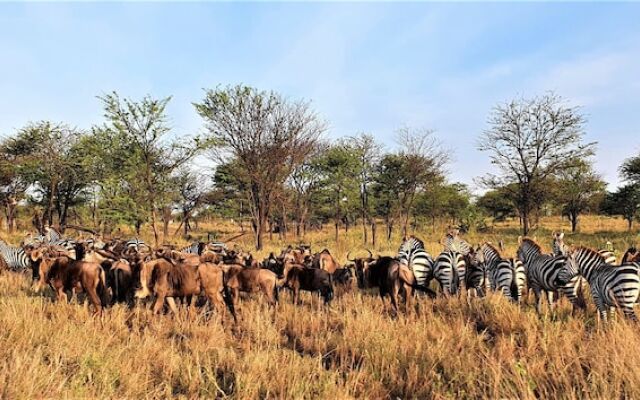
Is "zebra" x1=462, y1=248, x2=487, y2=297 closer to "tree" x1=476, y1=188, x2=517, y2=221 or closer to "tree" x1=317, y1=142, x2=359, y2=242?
"tree" x1=317, y1=142, x2=359, y2=242

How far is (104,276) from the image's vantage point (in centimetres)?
753

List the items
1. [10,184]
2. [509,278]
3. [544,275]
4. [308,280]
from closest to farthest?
[544,275] < [509,278] < [308,280] < [10,184]

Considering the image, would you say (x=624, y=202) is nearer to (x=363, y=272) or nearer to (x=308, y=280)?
(x=363, y=272)

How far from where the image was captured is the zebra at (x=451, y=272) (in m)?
8.56

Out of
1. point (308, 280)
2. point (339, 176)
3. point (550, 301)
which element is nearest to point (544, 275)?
point (550, 301)

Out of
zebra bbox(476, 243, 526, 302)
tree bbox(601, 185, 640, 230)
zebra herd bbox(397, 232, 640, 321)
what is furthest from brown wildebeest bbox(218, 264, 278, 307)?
tree bbox(601, 185, 640, 230)

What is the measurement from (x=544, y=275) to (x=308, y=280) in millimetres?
4754

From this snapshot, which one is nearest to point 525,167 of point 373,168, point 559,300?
point 373,168

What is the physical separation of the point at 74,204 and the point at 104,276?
107 ft

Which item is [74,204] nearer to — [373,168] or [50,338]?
[373,168]

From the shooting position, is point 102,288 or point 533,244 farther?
point 533,244

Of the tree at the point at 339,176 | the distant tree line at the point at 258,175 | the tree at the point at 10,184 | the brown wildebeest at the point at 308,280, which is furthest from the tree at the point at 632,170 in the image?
the tree at the point at 10,184

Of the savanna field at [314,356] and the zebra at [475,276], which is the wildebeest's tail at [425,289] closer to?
the zebra at [475,276]

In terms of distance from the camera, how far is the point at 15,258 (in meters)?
12.6
